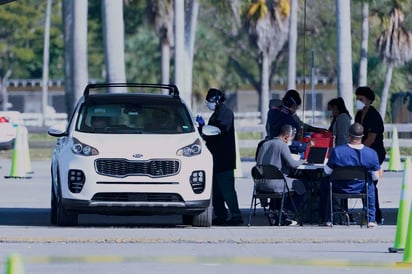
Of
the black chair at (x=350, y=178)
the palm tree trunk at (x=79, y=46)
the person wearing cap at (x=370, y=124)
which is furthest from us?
the palm tree trunk at (x=79, y=46)

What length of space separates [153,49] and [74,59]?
40.9 metres

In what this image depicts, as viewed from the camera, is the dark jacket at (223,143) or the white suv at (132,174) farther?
the dark jacket at (223,143)

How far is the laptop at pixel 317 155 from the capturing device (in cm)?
1838

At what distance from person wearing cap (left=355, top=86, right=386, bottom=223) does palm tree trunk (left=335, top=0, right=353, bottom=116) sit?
1485 centimetres

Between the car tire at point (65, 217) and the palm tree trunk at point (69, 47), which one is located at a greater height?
the palm tree trunk at point (69, 47)

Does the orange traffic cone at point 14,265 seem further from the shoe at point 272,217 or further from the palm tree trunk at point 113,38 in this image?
the palm tree trunk at point 113,38

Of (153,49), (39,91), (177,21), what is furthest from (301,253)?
(39,91)

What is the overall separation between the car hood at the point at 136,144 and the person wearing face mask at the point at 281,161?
3.20 ft

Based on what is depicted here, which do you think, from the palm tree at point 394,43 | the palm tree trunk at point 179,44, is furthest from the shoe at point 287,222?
the palm tree at point 394,43

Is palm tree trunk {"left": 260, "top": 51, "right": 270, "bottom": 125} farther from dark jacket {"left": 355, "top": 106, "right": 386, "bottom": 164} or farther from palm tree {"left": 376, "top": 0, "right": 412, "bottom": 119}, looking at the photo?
dark jacket {"left": 355, "top": 106, "right": 386, "bottom": 164}

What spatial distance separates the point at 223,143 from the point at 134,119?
129cm

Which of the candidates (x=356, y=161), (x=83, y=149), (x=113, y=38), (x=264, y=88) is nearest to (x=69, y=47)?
(x=113, y=38)

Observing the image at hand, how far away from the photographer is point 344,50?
33656 millimetres

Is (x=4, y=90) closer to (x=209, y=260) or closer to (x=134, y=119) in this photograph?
(x=134, y=119)
